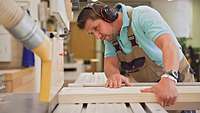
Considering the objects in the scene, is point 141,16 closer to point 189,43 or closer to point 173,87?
point 173,87

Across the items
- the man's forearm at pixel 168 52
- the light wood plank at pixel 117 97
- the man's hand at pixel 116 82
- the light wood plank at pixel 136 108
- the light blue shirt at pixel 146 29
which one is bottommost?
the light wood plank at pixel 136 108

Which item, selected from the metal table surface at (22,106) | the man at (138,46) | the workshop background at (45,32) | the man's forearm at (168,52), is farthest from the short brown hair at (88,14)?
the metal table surface at (22,106)

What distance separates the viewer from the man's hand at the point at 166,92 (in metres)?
1.02

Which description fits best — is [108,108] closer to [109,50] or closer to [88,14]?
[88,14]

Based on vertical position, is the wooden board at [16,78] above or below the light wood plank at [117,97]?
above

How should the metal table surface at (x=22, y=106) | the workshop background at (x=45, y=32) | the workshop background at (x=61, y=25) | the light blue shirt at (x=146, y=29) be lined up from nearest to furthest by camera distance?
the metal table surface at (x=22, y=106) → the light blue shirt at (x=146, y=29) → the workshop background at (x=45, y=32) → the workshop background at (x=61, y=25)

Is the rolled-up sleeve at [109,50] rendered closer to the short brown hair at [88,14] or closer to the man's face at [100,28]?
the man's face at [100,28]

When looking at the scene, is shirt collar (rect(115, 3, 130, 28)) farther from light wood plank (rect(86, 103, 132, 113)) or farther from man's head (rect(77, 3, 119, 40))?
light wood plank (rect(86, 103, 132, 113))

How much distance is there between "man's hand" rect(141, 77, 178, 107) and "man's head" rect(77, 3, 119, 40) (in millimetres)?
384

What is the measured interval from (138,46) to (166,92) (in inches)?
19.9

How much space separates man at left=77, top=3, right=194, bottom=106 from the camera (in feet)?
3.80

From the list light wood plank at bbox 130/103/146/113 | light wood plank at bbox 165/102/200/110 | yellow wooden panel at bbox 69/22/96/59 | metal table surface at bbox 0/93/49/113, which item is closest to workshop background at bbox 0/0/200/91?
metal table surface at bbox 0/93/49/113

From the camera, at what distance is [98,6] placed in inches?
53.2

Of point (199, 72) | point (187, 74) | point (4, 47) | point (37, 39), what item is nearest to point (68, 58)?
point (199, 72)
